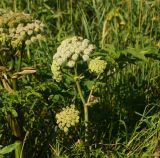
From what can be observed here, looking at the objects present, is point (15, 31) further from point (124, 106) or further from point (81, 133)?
point (124, 106)

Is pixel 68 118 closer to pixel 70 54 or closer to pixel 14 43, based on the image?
pixel 70 54

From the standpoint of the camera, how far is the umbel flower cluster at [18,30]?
110 inches

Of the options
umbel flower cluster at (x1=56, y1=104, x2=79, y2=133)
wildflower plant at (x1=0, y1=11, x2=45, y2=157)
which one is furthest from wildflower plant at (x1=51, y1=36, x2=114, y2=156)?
wildflower plant at (x1=0, y1=11, x2=45, y2=157)

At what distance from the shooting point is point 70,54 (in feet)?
9.21

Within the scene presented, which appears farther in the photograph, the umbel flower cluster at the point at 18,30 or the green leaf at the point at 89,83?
the green leaf at the point at 89,83

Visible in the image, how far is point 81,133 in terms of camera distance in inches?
130

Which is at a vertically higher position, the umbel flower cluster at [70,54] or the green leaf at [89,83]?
the umbel flower cluster at [70,54]

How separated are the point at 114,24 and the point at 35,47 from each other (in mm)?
874

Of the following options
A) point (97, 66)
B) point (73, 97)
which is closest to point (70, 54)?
point (97, 66)

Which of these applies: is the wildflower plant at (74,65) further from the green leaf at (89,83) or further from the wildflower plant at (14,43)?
the wildflower plant at (14,43)

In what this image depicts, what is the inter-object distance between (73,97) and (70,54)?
0.54 m

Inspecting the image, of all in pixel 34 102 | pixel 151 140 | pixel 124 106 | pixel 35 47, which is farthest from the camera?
pixel 35 47

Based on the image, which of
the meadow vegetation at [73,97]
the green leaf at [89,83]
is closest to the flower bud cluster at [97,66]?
the meadow vegetation at [73,97]

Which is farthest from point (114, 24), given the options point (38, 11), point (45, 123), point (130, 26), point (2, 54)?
point (2, 54)
